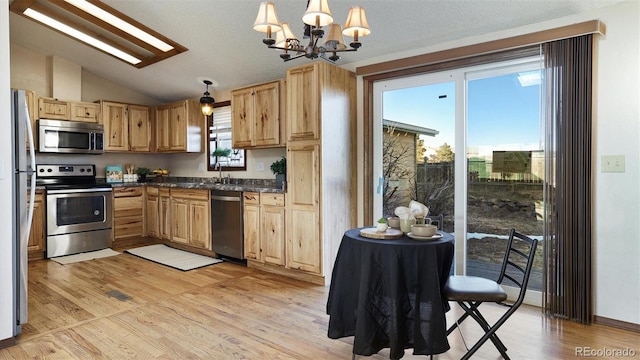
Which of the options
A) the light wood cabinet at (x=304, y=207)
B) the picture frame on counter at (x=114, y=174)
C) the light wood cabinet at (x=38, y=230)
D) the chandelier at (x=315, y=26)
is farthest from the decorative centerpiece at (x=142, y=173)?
the chandelier at (x=315, y=26)

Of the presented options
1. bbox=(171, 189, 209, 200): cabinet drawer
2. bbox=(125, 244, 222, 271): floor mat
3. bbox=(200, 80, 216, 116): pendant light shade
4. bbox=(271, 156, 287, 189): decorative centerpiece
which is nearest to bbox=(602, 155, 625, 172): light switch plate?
bbox=(271, 156, 287, 189): decorative centerpiece

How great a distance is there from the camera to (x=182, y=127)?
577 centimetres

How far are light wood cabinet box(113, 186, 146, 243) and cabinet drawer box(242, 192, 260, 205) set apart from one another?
2420mm

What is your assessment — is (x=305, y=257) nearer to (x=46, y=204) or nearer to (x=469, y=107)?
(x=469, y=107)

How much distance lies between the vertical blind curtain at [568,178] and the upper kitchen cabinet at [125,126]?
18.6 ft

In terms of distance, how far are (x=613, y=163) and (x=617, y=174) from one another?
85 mm

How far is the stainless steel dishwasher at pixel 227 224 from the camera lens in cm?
446

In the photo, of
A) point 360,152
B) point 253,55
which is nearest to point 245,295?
point 360,152

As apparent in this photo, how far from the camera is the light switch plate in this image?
2.71m

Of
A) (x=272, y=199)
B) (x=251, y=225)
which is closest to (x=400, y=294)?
(x=272, y=199)

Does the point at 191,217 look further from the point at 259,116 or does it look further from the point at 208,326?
the point at 208,326

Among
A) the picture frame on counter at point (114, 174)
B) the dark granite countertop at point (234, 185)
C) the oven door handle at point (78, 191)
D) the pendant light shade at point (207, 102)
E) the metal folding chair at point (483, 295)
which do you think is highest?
the pendant light shade at point (207, 102)

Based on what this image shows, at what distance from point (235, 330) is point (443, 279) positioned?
5.01 feet

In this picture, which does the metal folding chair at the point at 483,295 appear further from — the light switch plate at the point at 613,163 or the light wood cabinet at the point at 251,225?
the light wood cabinet at the point at 251,225
